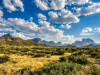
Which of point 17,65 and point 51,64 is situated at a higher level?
point 51,64

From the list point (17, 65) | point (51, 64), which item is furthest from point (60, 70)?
point (17, 65)

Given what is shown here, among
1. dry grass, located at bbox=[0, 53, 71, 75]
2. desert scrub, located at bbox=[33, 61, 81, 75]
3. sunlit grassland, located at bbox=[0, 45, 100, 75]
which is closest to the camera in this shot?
desert scrub, located at bbox=[33, 61, 81, 75]

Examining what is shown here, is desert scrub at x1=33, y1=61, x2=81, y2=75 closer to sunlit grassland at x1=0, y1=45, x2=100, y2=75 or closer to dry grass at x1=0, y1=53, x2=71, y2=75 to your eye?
sunlit grassland at x1=0, y1=45, x2=100, y2=75

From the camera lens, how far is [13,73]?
7000 mm

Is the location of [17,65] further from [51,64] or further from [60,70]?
[60,70]

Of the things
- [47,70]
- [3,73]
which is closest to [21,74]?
[3,73]

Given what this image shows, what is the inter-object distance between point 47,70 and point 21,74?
8.51 ft

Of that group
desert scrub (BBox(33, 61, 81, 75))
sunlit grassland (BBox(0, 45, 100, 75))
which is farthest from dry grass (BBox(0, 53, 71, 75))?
desert scrub (BBox(33, 61, 81, 75))

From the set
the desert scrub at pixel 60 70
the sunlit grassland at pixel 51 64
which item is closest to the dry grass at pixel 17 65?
the sunlit grassland at pixel 51 64

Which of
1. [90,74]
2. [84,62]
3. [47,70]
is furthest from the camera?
[84,62]

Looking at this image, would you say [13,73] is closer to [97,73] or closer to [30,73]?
[30,73]

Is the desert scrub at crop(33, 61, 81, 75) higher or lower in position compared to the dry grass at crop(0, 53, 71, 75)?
higher

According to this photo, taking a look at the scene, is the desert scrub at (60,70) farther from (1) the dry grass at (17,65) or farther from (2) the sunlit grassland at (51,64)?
(1) the dry grass at (17,65)

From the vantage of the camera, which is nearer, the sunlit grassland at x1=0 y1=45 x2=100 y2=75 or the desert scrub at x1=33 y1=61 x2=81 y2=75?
the desert scrub at x1=33 y1=61 x2=81 y2=75
